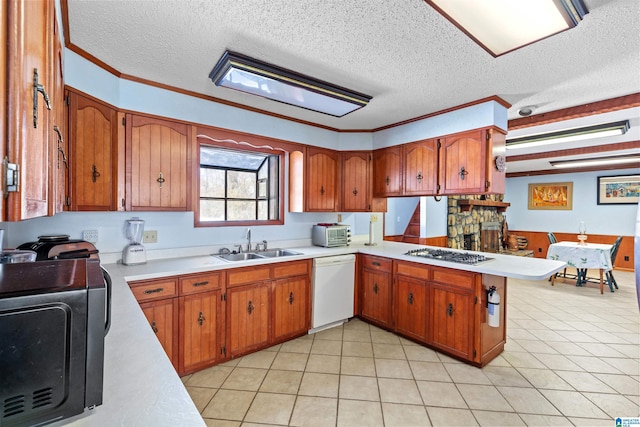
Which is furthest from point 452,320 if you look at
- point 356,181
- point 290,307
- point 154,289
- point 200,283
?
point 154,289

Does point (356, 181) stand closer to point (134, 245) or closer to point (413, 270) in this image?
point (413, 270)

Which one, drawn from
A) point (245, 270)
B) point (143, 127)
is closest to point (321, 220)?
point (245, 270)

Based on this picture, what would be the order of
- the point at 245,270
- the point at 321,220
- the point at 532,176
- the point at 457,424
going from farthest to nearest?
1. the point at 532,176
2. the point at 321,220
3. the point at 245,270
4. the point at 457,424

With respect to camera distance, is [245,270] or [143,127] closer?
[143,127]

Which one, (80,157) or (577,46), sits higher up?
(577,46)

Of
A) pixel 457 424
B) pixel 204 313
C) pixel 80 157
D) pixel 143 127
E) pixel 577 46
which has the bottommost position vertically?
pixel 457 424

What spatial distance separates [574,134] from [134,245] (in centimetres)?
506

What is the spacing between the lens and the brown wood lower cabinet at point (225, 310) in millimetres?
2203

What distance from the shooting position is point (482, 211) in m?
7.00

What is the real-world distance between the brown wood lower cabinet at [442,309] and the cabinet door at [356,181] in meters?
0.80

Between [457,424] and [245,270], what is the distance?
75.6 inches

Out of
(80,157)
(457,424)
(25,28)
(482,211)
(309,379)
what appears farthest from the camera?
(482,211)

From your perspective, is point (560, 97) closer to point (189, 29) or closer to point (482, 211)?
point (189, 29)

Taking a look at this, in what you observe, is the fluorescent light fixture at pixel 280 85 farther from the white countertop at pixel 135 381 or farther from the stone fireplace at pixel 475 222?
the stone fireplace at pixel 475 222
